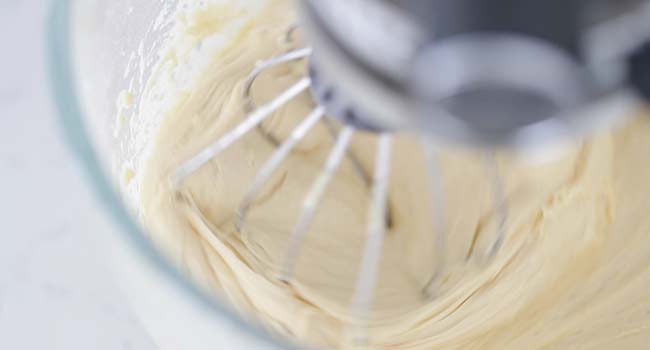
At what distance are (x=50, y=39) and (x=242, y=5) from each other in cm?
32

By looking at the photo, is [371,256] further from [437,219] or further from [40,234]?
[40,234]

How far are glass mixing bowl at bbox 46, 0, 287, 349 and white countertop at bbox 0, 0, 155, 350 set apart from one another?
0.58ft

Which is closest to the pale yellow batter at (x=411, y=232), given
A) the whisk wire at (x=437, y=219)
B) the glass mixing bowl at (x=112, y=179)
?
the whisk wire at (x=437, y=219)

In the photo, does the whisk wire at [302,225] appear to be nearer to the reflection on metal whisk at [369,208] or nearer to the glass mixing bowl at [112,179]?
the reflection on metal whisk at [369,208]

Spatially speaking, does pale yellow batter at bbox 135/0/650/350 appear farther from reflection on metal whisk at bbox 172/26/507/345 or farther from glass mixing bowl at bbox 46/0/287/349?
glass mixing bowl at bbox 46/0/287/349

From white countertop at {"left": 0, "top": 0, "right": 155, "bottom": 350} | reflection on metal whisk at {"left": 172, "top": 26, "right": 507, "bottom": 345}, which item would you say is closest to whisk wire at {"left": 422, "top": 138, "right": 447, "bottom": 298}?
reflection on metal whisk at {"left": 172, "top": 26, "right": 507, "bottom": 345}

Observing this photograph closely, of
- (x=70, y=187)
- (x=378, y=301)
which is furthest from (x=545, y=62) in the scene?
(x=70, y=187)

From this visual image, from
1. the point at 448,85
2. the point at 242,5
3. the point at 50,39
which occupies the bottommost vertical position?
the point at 448,85

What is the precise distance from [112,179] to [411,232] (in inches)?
12.1

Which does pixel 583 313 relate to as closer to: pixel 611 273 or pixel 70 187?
pixel 611 273

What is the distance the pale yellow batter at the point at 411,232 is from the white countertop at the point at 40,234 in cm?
9

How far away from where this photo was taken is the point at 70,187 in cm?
77

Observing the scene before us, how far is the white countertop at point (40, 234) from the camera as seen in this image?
28.5 inches

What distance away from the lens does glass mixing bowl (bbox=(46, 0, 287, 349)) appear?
44cm
